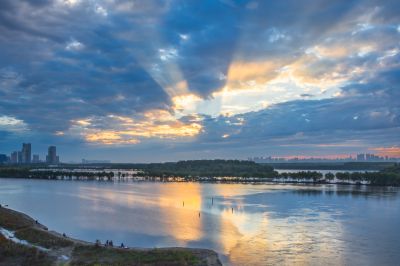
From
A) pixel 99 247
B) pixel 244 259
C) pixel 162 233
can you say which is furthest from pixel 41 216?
pixel 244 259

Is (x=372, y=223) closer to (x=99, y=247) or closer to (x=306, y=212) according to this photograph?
(x=306, y=212)

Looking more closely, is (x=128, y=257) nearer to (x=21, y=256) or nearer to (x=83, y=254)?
(x=83, y=254)

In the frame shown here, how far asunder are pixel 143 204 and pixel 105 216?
17936mm

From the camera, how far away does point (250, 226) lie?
58.4m

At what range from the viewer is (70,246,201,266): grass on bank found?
34850 mm

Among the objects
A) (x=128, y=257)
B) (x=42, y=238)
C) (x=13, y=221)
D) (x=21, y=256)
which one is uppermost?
(x=13, y=221)

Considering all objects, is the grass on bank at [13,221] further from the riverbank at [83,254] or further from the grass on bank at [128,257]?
the grass on bank at [128,257]

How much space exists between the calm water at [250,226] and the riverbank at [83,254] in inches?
156

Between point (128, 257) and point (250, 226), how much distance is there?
2607 centimetres

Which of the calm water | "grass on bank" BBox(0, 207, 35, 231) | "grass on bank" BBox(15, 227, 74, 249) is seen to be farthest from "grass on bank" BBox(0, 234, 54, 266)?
"grass on bank" BBox(0, 207, 35, 231)

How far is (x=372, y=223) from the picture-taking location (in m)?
61.8

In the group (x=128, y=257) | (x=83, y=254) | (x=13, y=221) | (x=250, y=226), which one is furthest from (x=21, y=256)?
(x=250, y=226)

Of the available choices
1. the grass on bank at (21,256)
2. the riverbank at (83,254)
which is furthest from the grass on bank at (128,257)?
the grass on bank at (21,256)

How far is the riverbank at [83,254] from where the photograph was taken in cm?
3516
